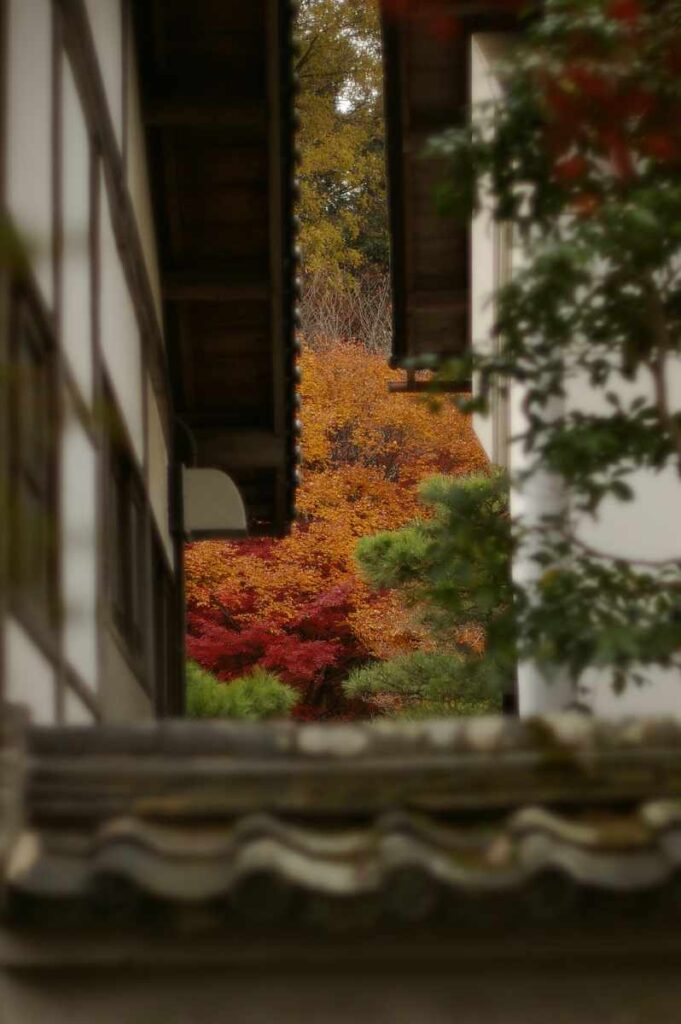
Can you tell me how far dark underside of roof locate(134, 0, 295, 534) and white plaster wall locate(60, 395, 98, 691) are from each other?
3.68 metres

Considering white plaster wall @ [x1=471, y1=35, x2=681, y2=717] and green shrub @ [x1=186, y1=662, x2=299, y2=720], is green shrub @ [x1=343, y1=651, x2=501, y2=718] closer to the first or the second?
green shrub @ [x1=186, y1=662, x2=299, y2=720]

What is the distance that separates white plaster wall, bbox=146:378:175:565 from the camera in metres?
8.50

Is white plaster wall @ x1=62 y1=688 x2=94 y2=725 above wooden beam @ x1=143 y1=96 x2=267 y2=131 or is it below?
below

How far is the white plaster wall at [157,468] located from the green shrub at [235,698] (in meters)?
2.17

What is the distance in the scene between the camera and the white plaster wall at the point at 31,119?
12.7ft

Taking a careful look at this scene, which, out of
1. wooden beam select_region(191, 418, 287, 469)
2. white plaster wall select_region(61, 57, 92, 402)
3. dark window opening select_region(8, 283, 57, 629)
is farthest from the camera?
wooden beam select_region(191, 418, 287, 469)

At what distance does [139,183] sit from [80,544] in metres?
3.81

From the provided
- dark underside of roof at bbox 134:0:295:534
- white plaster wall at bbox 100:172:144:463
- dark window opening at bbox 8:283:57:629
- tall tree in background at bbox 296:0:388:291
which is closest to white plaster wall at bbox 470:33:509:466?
dark underside of roof at bbox 134:0:295:534

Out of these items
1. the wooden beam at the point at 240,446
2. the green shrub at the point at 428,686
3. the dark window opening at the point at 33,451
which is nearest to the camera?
the dark window opening at the point at 33,451

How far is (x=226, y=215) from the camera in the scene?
937 cm

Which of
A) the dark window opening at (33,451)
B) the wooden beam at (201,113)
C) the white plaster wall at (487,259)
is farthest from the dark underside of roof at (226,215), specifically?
the dark window opening at (33,451)

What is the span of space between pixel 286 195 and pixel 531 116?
4.28 m

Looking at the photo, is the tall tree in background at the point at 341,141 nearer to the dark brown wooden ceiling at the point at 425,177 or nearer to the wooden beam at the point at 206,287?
the dark brown wooden ceiling at the point at 425,177

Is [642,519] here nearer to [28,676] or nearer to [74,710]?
[74,710]
